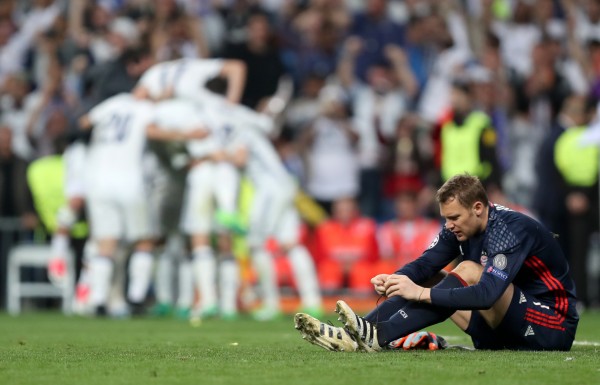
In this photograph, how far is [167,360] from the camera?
24.8 ft

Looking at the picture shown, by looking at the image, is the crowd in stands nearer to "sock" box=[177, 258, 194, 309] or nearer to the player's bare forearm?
"sock" box=[177, 258, 194, 309]

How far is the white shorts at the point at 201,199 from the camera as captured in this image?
15.2 meters

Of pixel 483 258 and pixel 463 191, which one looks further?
pixel 483 258

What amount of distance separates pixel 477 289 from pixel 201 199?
27.1 ft

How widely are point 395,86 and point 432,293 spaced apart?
1125 centimetres

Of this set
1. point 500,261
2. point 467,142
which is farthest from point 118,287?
point 500,261

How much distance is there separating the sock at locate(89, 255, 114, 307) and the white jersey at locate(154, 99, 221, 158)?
1.67 m

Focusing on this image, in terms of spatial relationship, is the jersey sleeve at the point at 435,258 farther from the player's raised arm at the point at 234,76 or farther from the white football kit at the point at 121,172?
the player's raised arm at the point at 234,76

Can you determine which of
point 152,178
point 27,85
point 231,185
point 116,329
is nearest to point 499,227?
point 116,329

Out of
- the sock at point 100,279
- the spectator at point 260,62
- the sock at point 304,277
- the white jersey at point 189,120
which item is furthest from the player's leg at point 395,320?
the spectator at point 260,62

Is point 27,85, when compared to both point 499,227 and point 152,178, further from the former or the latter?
point 499,227

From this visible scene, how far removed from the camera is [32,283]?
18.8 meters

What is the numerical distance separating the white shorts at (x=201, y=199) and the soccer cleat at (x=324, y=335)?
7.55 metres

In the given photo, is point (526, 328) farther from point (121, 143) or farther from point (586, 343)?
point (121, 143)
